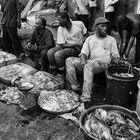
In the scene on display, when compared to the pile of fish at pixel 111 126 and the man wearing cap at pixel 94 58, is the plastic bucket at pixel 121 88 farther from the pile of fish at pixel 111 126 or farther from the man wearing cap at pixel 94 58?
the pile of fish at pixel 111 126

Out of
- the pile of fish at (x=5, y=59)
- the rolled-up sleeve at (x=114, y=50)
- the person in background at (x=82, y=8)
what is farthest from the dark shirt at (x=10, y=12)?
the rolled-up sleeve at (x=114, y=50)

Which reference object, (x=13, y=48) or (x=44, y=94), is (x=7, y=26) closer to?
(x=13, y=48)

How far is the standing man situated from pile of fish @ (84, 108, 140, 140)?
4604 mm

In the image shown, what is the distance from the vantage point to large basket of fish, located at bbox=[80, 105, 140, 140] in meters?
3.34

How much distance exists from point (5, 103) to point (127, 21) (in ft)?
10.7

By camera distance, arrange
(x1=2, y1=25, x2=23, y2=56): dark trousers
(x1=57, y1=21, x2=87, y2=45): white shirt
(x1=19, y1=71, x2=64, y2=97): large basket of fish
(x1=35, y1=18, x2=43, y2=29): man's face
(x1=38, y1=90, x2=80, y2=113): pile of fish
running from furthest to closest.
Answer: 1. (x1=2, y1=25, x2=23, y2=56): dark trousers
2. (x1=35, y1=18, x2=43, y2=29): man's face
3. (x1=57, y1=21, x2=87, y2=45): white shirt
4. (x1=19, y1=71, x2=64, y2=97): large basket of fish
5. (x1=38, y1=90, x2=80, y2=113): pile of fish

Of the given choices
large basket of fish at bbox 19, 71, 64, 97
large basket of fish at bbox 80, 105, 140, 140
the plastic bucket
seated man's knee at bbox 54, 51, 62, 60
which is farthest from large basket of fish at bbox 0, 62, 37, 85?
large basket of fish at bbox 80, 105, 140, 140

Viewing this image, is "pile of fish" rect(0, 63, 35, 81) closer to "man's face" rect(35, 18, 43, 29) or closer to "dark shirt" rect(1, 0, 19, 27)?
"man's face" rect(35, 18, 43, 29)

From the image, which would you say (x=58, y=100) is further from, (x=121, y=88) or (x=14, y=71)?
(x=14, y=71)

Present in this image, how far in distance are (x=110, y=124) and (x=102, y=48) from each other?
1942 millimetres

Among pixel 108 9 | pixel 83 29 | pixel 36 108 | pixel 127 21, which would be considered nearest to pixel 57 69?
pixel 83 29

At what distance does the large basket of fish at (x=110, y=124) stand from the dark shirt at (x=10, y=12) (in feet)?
15.2

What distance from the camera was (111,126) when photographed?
3.59 metres

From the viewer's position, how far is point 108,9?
734cm
